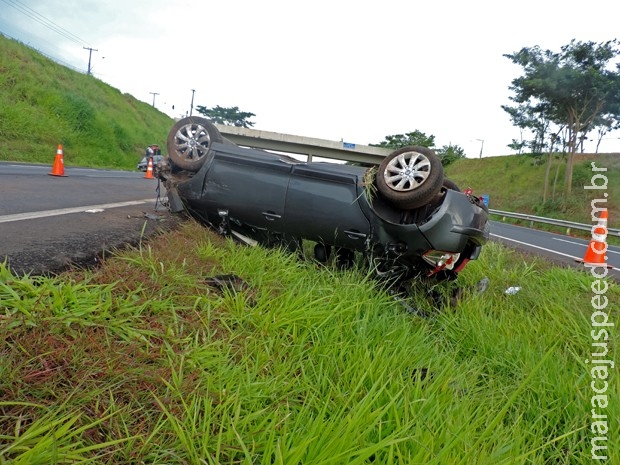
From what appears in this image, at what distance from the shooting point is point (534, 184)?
31.4 m

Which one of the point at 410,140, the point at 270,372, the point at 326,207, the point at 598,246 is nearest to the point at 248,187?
the point at 326,207

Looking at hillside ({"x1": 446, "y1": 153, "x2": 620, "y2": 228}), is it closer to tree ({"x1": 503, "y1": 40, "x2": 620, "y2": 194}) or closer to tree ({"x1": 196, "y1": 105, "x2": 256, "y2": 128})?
tree ({"x1": 503, "y1": 40, "x2": 620, "y2": 194})

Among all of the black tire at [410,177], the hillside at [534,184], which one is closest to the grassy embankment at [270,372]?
the black tire at [410,177]

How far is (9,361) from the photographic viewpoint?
132cm

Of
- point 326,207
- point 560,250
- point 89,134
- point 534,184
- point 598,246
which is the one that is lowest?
point 560,250

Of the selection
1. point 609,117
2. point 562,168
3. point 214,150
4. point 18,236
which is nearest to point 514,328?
point 214,150

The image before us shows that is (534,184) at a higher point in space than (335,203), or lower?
higher

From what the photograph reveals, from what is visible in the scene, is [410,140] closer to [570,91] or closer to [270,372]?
[570,91]

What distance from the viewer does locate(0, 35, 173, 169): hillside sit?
Answer: 18188 millimetres

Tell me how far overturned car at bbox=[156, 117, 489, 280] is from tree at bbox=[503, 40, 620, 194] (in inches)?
910

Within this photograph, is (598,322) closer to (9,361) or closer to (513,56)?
(9,361)

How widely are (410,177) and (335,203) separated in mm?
658

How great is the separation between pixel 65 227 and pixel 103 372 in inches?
90.9

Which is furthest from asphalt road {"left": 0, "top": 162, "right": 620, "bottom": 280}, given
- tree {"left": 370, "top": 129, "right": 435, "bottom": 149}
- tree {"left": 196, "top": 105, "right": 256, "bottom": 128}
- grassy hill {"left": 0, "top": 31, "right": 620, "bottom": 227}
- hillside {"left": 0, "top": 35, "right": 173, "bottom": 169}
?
tree {"left": 196, "top": 105, "right": 256, "bottom": 128}
